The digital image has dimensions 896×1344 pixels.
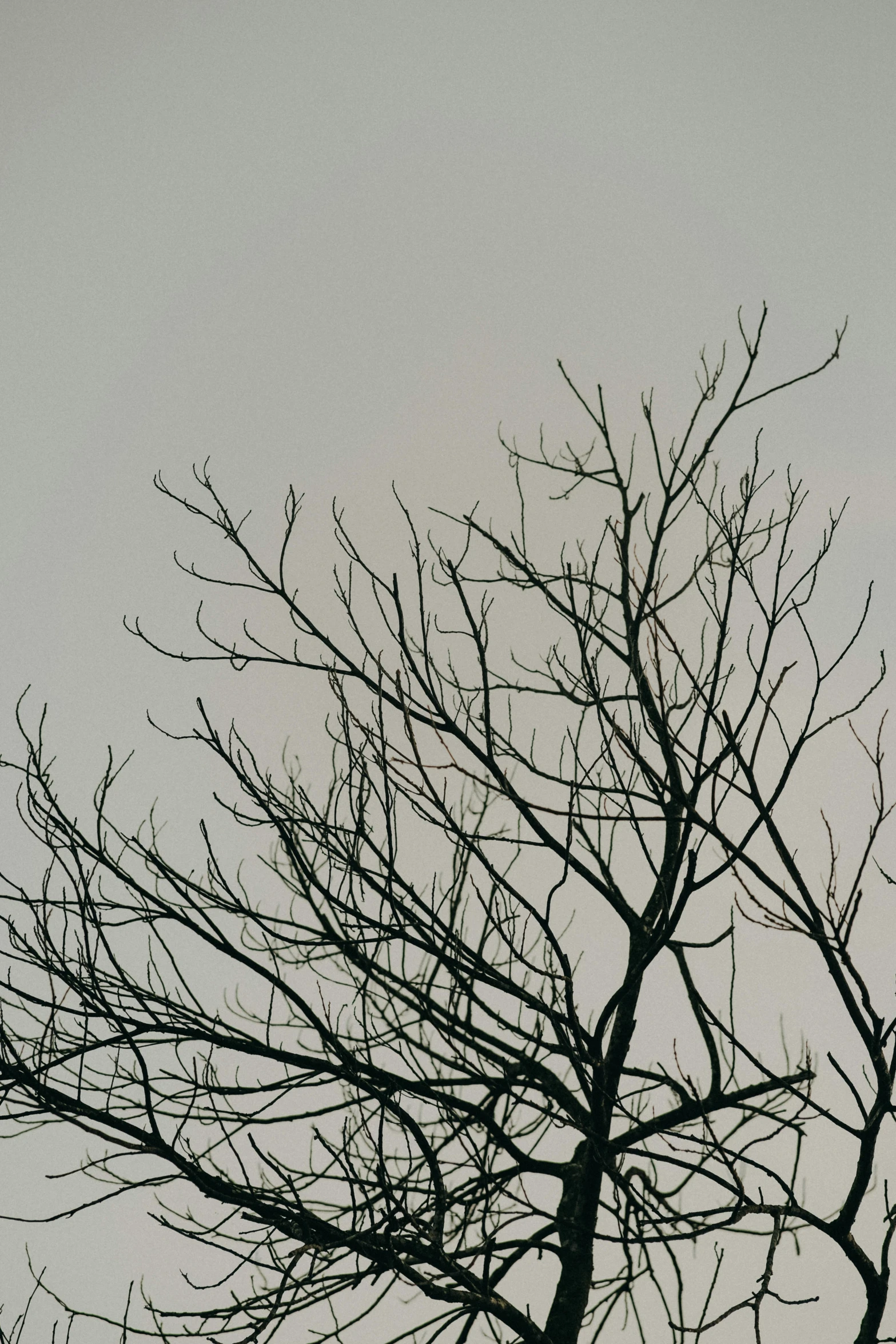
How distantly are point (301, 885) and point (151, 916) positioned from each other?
860 millimetres

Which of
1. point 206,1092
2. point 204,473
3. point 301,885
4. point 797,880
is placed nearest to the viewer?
point 797,880

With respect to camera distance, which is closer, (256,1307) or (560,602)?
(256,1307)

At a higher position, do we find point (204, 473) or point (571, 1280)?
point (204, 473)

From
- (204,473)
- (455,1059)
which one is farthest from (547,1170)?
(204,473)

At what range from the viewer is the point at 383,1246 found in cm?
304

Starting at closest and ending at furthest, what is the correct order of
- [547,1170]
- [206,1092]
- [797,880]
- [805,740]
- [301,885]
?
[797,880] < [805,740] < [301,885] < [206,1092] < [547,1170]

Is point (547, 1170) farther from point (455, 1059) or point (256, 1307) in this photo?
point (256, 1307)

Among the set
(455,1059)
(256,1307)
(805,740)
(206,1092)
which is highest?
(805,740)

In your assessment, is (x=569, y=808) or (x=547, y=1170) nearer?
(x=569, y=808)

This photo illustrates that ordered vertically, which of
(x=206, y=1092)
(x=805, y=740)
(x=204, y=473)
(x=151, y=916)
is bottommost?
(x=206, y=1092)

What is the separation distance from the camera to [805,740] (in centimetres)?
288

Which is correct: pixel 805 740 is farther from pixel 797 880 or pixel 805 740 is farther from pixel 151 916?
pixel 151 916

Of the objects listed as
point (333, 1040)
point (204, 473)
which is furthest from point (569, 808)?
point (204, 473)

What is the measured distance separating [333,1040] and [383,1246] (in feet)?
1.87
